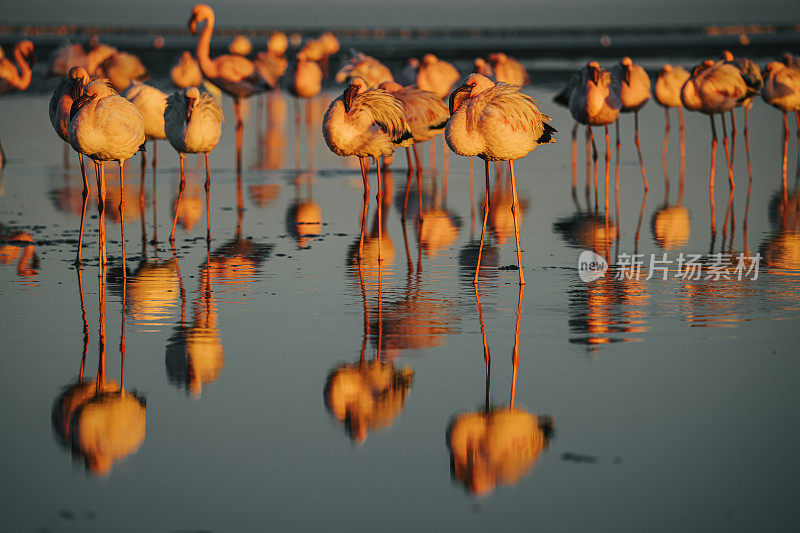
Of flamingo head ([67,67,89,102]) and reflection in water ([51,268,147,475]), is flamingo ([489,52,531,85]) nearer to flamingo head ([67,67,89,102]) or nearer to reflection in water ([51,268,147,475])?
flamingo head ([67,67,89,102])

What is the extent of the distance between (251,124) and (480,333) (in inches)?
709

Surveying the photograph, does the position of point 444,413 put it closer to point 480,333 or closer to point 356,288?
point 480,333

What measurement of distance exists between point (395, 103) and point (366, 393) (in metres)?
5.30

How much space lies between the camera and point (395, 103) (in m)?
11.2

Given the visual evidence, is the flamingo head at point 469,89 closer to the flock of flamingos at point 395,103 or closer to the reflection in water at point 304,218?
the flock of flamingos at point 395,103

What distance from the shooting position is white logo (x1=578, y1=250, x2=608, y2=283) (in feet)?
31.3

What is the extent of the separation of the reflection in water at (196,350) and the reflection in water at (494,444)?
1620mm

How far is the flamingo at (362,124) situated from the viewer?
1068 cm

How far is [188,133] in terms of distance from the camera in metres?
11.8

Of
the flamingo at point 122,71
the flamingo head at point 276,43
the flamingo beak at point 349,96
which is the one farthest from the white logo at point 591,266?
the flamingo head at point 276,43

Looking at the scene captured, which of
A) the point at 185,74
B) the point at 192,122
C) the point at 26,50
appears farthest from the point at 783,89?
the point at 26,50

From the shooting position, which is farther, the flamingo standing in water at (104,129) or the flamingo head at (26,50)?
the flamingo head at (26,50)

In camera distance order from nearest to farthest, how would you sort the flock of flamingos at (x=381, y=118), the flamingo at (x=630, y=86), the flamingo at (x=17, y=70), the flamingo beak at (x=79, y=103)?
1. the flock of flamingos at (x=381, y=118)
2. the flamingo beak at (x=79, y=103)
3. the flamingo at (x=630, y=86)
4. the flamingo at (x=17, y=70)

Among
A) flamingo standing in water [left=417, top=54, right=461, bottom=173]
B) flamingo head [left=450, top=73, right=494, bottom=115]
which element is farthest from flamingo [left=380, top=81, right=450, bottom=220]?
flamingo standing in water [left=417, top=54, right=461, bottom=173]
